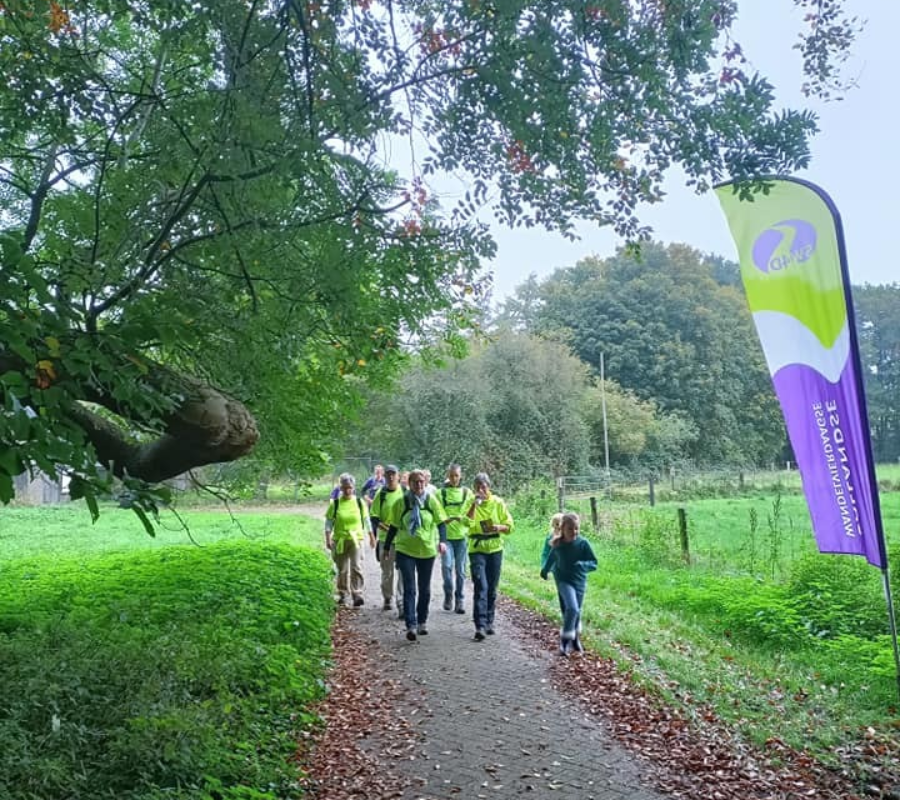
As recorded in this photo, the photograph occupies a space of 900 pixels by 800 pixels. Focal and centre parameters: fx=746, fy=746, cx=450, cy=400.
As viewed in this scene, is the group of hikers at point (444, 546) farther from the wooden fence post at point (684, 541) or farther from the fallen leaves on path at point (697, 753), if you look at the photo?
the wooden fence post at point (684, 541)

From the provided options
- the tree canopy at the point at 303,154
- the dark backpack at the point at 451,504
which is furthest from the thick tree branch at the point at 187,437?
the dark backpack at the point at 451,504

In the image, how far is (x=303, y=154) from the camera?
411 centimetres

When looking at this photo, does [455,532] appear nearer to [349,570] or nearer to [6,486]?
[349,570]

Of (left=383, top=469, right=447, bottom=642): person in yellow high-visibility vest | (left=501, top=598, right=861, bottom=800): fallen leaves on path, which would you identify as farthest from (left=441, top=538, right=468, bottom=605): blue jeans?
(left=501, top=598, right=861, bottom=800): fallen leaves on path

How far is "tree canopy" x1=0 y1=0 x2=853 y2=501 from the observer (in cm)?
414

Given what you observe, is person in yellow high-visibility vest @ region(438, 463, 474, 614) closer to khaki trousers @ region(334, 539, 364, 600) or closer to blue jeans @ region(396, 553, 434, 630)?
blue jeans @ region(396, 553, 434, 630)

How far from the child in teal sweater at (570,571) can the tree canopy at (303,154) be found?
10.4 feet

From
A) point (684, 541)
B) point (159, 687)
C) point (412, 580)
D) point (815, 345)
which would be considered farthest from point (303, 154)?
point (684, 541)

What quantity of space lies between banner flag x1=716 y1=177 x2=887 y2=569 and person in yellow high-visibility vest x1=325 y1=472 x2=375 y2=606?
225 inches

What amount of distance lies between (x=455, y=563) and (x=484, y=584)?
1308 mm

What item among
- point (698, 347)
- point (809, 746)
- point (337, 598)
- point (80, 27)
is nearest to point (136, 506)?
point (809, 746)

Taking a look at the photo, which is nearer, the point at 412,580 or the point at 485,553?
the point at 412,580

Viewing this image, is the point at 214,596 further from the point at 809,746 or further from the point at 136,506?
the point at 136,506

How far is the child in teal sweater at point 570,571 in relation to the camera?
25.9 ft
